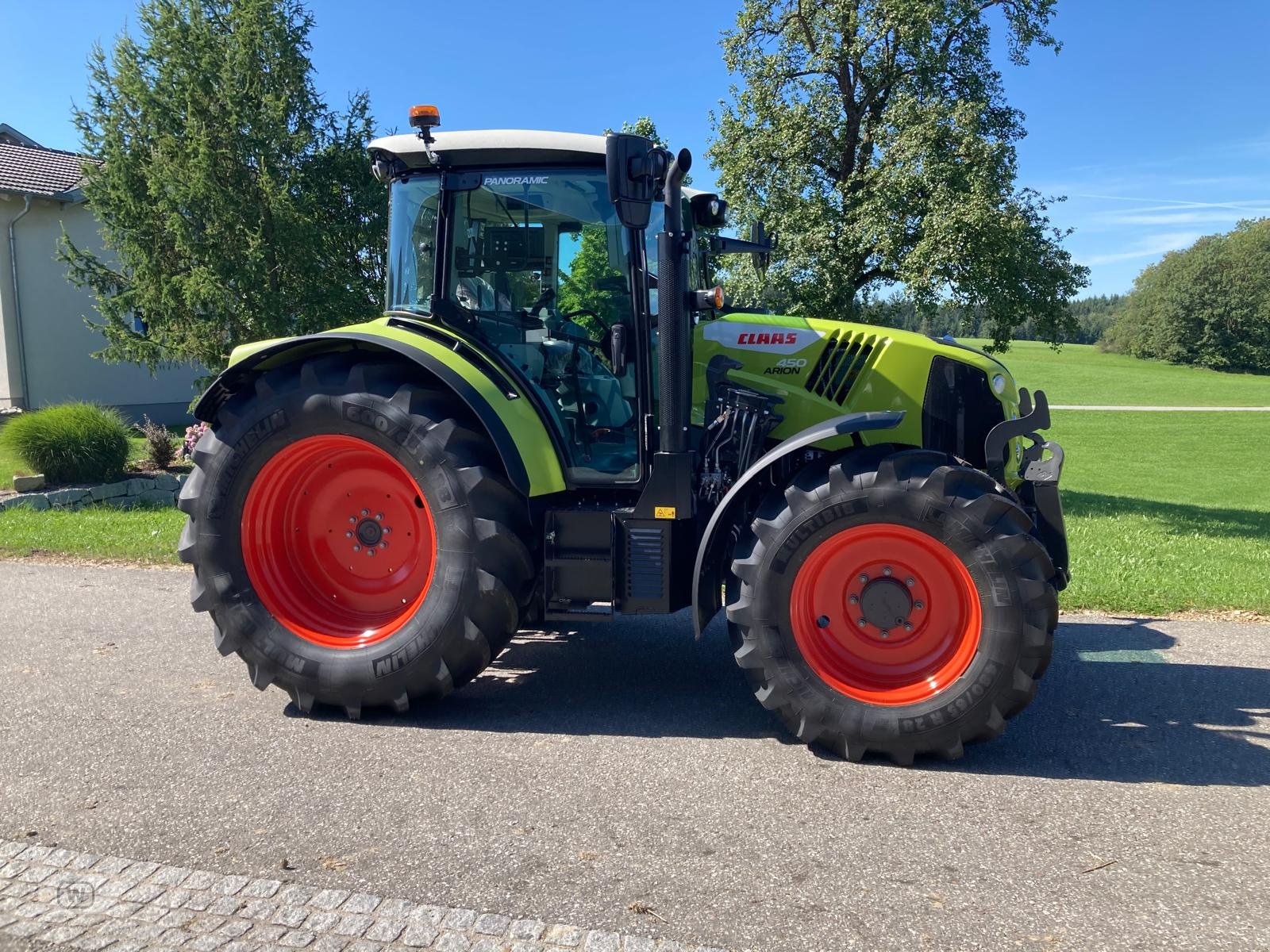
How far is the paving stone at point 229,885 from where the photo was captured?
2846mm

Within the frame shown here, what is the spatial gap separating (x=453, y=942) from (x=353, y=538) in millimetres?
2390

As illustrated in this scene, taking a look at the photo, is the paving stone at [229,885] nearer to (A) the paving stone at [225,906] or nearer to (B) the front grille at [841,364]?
(A) the paving stone at [225,906]

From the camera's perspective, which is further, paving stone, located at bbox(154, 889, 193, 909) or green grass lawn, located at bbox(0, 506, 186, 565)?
green grass lawn, located at bbox(0, 506, 186, 565)

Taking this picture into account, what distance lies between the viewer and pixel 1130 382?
58.2 m

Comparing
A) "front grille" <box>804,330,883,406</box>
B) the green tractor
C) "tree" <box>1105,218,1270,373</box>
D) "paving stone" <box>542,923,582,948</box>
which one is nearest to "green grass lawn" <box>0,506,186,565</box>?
the green tractor

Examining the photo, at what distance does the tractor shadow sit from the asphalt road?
0.06ft

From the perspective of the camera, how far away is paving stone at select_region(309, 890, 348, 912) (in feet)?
9.08

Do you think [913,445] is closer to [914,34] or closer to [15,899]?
[15,899]

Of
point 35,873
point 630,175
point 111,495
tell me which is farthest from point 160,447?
point 630,175

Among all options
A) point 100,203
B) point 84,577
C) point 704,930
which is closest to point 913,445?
point 704,930

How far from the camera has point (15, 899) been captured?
280 centimetres

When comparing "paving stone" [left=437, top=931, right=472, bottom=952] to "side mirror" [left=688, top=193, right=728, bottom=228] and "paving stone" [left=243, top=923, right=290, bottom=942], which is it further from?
"side mirror" [left=688, top=193, right=728, bottom=228]

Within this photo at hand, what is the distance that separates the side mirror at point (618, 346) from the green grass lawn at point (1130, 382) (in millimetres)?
46145

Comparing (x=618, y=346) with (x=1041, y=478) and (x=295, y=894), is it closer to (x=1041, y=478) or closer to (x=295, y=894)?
(x=1041, y=478)
